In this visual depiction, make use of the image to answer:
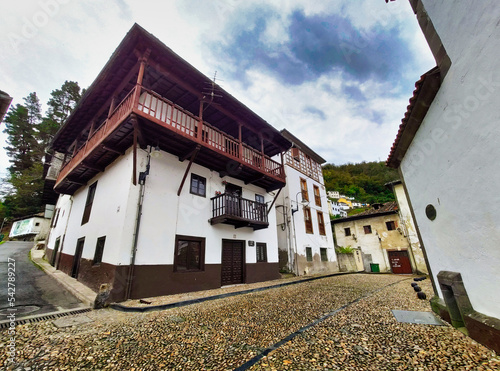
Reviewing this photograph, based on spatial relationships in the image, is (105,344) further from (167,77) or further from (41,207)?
(41,207)

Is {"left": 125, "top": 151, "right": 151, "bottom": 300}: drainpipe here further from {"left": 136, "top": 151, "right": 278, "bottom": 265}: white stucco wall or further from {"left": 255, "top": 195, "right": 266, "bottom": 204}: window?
{"left": 255, "top": 195, "right": 266, "bottom": 204}: window

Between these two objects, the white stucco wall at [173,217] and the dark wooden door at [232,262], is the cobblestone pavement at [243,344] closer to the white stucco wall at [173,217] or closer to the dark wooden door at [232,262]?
the white stucco wall at [173,217]

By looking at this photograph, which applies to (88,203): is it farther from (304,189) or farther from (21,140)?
(21,140)

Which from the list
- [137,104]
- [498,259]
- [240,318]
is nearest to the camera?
[498,259]

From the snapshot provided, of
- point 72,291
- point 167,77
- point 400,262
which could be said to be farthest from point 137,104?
point 400,262

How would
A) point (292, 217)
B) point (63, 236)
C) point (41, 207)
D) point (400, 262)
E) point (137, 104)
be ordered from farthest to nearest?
point (41, 207)
point (400, 262)
point (292, 217)
point (63, 236)
point (137, 104)

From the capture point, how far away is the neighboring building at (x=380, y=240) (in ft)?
61.2

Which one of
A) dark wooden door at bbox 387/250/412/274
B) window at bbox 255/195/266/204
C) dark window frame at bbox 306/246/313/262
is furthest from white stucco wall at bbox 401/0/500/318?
dark wooden door at bbox 387/250/412/274

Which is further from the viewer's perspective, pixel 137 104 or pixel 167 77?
pixel 167 77

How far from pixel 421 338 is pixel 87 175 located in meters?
15.1

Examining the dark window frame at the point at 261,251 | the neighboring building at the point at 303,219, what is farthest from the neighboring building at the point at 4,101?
the neighboring building at the point at 303,219

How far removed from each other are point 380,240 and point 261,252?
15.2 meters

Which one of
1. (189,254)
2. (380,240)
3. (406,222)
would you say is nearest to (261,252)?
(189,254)

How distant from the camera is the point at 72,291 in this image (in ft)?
24.1
